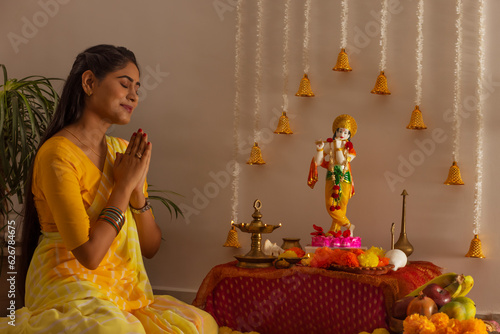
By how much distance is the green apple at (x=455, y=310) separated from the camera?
6.60 feet

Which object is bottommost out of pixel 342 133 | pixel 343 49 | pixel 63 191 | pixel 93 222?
pixel 93 222

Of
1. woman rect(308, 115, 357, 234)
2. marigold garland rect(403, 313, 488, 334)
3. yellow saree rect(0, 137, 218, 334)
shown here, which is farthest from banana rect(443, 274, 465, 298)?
yellow saree rect(0, 137, 218, 334)

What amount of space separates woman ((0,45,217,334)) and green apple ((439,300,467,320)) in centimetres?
89

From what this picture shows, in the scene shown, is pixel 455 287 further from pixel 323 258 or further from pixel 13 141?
pixel 13 141

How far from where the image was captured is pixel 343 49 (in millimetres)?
3205

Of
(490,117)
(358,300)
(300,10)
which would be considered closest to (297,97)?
(300,10)

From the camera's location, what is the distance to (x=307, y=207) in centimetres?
330

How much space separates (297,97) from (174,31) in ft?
3.23

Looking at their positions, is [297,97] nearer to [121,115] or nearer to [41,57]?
[121,115]

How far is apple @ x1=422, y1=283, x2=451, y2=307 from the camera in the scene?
6.93 feet

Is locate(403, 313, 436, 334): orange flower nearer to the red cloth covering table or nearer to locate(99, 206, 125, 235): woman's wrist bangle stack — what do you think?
the red cloth covering table

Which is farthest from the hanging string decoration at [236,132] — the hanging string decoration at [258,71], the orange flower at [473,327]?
the orange flower at [473,327]

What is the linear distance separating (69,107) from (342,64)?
1.66m

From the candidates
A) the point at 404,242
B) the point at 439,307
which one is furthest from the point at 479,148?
the point at 439,307
